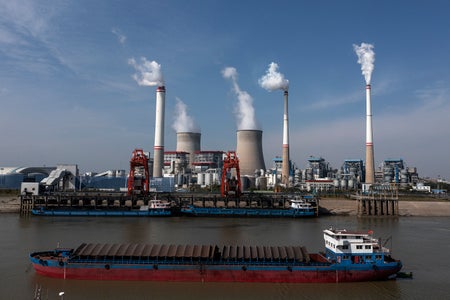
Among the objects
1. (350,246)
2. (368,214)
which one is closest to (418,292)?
(350,246)

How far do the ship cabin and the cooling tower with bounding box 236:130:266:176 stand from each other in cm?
6313

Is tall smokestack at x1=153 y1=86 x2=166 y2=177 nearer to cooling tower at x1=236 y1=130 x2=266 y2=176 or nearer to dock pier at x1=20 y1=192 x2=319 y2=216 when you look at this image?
cooling tower at x1=236 y1=130 x2=266 y2=176

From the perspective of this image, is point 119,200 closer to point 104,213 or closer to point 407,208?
point 104,213

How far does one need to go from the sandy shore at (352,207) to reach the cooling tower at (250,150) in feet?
95.1

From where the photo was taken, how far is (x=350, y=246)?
1914 cm

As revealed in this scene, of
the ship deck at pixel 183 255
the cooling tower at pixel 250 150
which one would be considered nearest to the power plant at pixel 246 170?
the cooling tower at pixel 250 150

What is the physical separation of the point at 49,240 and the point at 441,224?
130ft

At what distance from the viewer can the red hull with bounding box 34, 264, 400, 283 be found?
59.9 ft

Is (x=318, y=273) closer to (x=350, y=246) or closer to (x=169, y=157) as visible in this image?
(x=350, y=246)

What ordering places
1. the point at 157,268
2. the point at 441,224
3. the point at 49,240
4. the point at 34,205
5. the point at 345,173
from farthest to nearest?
the point at 345,173 < the point at 34,205 < the point at 441,224 < the point at 49,240 < the point at 157,268

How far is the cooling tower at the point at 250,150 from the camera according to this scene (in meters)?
82.9

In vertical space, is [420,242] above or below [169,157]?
below

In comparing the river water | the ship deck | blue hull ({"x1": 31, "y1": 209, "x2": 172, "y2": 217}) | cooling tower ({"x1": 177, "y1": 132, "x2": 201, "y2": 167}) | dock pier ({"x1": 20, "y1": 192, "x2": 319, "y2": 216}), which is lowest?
the river water

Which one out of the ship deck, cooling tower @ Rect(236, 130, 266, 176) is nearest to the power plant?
cooling tower @ Rect(236, 130, 266, 176)
